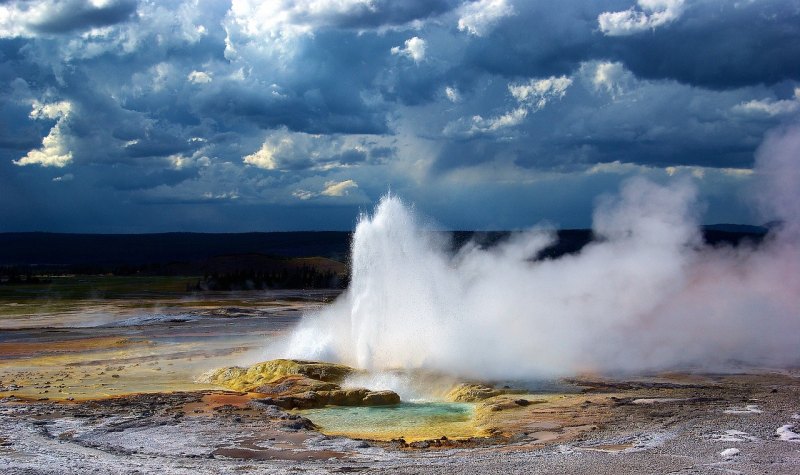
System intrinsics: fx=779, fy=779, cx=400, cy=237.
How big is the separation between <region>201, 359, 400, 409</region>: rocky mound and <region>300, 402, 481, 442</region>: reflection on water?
365 millimetres

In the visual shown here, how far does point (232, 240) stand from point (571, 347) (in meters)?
164

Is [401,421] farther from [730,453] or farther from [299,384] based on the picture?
[730,453]

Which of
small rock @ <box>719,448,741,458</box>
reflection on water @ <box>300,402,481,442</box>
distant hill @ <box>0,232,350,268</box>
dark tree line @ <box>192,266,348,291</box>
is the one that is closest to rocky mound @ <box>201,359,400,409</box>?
reflection on water @ <box>300,402,481,442</box>

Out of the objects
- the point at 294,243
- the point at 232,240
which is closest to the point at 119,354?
the point at 294,243

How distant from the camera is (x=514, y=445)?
13.5m

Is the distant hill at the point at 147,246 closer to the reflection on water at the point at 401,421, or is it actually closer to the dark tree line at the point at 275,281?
the dark tree line at the point at 275,281

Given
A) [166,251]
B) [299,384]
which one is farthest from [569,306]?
[166,251]

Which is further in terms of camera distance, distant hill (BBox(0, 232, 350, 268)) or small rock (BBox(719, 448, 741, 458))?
distant hill (BBox(0, 232, 350, 268))

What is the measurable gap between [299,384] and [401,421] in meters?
3.82

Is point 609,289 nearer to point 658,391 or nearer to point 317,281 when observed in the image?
point 658,391

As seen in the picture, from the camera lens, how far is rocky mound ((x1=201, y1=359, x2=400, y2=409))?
59.2ft

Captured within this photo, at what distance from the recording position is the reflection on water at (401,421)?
15.1 metres

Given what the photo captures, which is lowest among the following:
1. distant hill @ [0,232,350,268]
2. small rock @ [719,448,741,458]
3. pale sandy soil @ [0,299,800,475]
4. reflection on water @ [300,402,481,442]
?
reflection on water @ [300,402,481,442]

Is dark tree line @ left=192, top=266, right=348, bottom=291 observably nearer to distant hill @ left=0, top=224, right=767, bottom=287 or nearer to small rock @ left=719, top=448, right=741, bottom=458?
distant hill @ left=0, top=224, right=767, bottom=287
